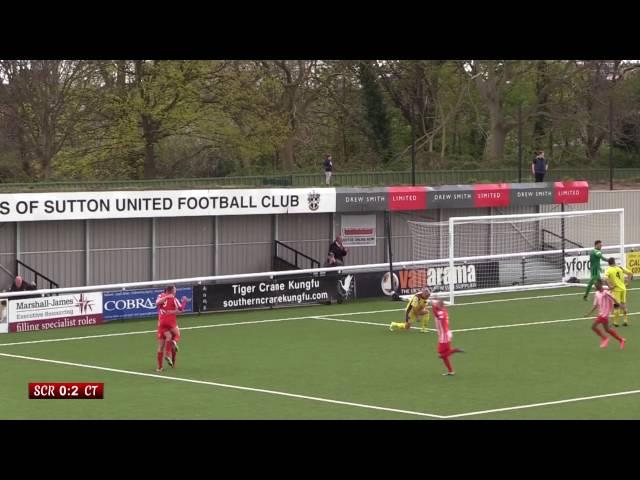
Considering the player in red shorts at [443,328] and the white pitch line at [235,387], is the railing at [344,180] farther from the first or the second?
the player in red shorts at [443,328]

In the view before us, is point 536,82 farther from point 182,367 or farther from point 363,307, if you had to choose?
point 182,367

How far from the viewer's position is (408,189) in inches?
1732

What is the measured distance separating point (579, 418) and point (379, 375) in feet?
19.3

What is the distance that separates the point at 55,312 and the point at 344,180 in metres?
20.2

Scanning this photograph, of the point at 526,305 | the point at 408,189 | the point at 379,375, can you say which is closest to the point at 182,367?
the point at 379,375

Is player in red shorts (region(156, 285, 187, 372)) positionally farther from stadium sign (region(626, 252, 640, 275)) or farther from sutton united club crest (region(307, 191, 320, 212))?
stadium sign (region(626, 252, 640, 275))

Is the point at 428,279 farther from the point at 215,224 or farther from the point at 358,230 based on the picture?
the point at 215,224

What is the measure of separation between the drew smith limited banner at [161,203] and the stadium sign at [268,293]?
10.3 ft

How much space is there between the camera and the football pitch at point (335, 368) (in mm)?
21656

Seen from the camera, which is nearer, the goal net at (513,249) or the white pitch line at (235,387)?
the white pitch line at (235,387)

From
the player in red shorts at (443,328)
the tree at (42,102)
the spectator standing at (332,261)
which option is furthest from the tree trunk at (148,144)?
the player in red shorts at (443,328)

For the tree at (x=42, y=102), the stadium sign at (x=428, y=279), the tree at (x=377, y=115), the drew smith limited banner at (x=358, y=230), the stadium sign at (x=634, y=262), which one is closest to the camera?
the stadium sign at (x=428, y=279)

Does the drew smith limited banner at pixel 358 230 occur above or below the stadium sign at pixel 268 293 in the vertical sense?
above

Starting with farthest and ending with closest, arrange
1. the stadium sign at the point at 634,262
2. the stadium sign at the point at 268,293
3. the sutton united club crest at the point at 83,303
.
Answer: the stadium sign at the point at 634,262 < the stadium sign at the point at 268,293 < the sutton united club crest at the point at 83,303
